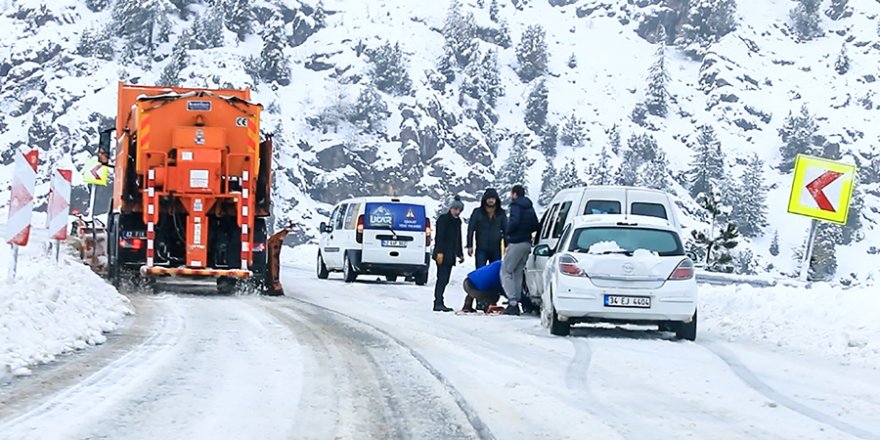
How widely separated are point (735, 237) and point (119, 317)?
41.9 meters

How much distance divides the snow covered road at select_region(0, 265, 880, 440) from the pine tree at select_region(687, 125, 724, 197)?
562ft

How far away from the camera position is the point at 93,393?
725cm

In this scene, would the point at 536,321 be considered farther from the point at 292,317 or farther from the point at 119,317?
the point at 119,317

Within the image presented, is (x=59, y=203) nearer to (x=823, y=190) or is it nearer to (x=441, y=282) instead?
(x=441, y=282)

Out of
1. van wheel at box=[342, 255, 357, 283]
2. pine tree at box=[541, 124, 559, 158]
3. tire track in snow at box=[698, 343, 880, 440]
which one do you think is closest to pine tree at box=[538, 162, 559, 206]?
pine tree at box=[541, 124, 559, 158]

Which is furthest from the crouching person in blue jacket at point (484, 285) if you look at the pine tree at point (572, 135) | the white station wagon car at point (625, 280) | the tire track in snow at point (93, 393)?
the pine tree at point (572, 135)

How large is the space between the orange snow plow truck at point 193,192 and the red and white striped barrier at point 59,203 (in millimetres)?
853

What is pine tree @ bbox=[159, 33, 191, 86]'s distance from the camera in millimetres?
153250

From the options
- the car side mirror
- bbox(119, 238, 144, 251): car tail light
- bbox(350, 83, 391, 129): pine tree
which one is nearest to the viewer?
the car side mirror

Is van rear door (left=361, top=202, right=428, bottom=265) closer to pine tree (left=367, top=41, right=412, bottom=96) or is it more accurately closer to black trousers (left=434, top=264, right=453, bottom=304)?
black trousers (left=434, top=264, right=453, bottom=304)

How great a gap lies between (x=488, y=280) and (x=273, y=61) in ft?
540

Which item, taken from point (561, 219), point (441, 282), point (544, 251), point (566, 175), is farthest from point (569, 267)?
point (566, 175)

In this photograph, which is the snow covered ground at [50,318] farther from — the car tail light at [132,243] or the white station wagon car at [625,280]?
the white station wagon car at [625,280]

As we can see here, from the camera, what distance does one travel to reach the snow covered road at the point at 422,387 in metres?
6.51
